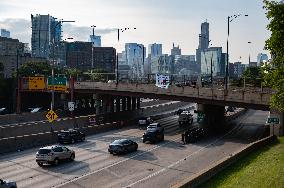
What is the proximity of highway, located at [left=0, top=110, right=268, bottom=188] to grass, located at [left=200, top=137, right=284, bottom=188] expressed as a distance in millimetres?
3869

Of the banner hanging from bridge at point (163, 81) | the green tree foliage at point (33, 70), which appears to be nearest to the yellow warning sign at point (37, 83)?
the banner hanging from bridge at point (163, 81)

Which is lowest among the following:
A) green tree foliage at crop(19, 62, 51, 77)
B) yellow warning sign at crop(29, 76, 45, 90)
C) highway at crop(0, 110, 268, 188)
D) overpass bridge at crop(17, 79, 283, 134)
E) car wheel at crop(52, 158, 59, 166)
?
highway at crop(0, 110, 268, 188)

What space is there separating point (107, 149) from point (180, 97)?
2069 centimetres


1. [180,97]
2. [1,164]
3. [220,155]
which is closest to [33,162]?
[1,164]

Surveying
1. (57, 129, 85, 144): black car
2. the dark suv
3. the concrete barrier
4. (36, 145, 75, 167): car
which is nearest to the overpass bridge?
the dark suv

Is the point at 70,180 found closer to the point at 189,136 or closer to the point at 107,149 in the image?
the point at 107,149

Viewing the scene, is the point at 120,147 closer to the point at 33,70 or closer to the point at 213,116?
the point at 213,116

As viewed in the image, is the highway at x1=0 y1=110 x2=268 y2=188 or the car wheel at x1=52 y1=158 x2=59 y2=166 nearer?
the highway at x1=0 y1=110 x2=268 y2=188

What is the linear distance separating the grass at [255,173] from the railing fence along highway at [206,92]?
16.2m

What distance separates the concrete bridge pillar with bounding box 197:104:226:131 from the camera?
70.6 meters

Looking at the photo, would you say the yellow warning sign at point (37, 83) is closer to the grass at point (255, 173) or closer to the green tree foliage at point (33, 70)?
the grass at point (255, 173)

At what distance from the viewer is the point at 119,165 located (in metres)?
37.3

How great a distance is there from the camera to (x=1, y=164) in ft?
124

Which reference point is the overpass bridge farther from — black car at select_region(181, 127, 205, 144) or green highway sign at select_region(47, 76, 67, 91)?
green highway sign at select_region(47, 76, 67, 91)
